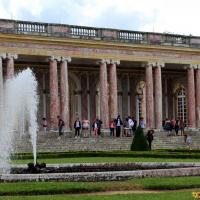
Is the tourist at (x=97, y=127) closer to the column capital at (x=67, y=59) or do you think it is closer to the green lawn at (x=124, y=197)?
the column capital at (x=67, y=59)

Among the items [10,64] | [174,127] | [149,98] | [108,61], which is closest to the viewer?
[10,64]

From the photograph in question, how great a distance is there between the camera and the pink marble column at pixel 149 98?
45562 millimetres

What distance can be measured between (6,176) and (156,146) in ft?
71.9

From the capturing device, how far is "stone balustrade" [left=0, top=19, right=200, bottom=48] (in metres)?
40.0

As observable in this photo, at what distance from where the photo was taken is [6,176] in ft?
55.5

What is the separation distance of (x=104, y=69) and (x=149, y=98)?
432cm

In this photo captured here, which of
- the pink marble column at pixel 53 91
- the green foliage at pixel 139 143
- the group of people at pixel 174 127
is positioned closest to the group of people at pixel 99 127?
the pink marble column at pixel 53 91

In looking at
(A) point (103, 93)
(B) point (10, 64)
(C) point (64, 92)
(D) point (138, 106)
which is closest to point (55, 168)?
(B) point (10, 64)

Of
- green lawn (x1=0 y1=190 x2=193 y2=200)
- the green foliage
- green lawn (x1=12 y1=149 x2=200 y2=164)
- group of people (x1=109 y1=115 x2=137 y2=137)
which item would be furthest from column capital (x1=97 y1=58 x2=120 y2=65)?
green lawn (x1=0 y1=190 x2=193 y2=200)

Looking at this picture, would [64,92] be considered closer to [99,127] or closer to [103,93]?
[103,93]

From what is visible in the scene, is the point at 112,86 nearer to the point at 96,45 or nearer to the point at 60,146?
the point at 96,45

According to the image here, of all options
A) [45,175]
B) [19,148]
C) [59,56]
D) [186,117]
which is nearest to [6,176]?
[45,175]

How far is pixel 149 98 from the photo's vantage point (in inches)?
1799

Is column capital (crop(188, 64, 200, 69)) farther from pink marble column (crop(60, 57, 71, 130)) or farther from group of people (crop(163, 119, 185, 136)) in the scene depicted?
pink marble column (crop(60, 57, 71, 130))
